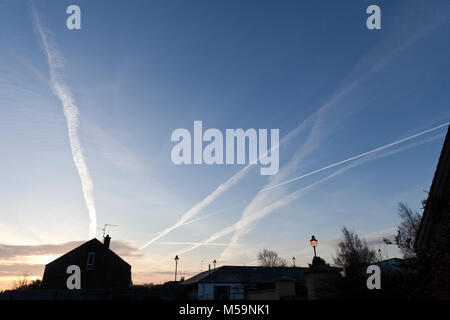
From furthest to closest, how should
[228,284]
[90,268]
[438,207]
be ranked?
[90,268] → [228,284] → [438,207]

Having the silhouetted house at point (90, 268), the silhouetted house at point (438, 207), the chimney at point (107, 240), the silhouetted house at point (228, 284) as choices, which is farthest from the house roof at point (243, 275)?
the silhouetted house at point (438, 207)

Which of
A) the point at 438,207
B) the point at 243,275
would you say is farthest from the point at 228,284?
the point at 438,207

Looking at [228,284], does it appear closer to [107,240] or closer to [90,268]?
[107,240]

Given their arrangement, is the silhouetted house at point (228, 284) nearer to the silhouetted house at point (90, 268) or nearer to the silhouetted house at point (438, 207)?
the silhouetted house at point (90, 268)

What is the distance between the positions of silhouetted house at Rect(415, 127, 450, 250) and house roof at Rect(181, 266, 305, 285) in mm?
30844

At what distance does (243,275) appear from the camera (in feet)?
135

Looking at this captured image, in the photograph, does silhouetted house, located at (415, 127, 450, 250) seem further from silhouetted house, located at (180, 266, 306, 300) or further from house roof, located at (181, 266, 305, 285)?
house roof, located at (181, 266, 305, 285)

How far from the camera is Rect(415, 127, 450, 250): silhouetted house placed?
7.72 metres

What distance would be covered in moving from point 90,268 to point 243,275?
22.8 m

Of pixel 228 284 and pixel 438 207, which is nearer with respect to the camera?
pixel 438 207
